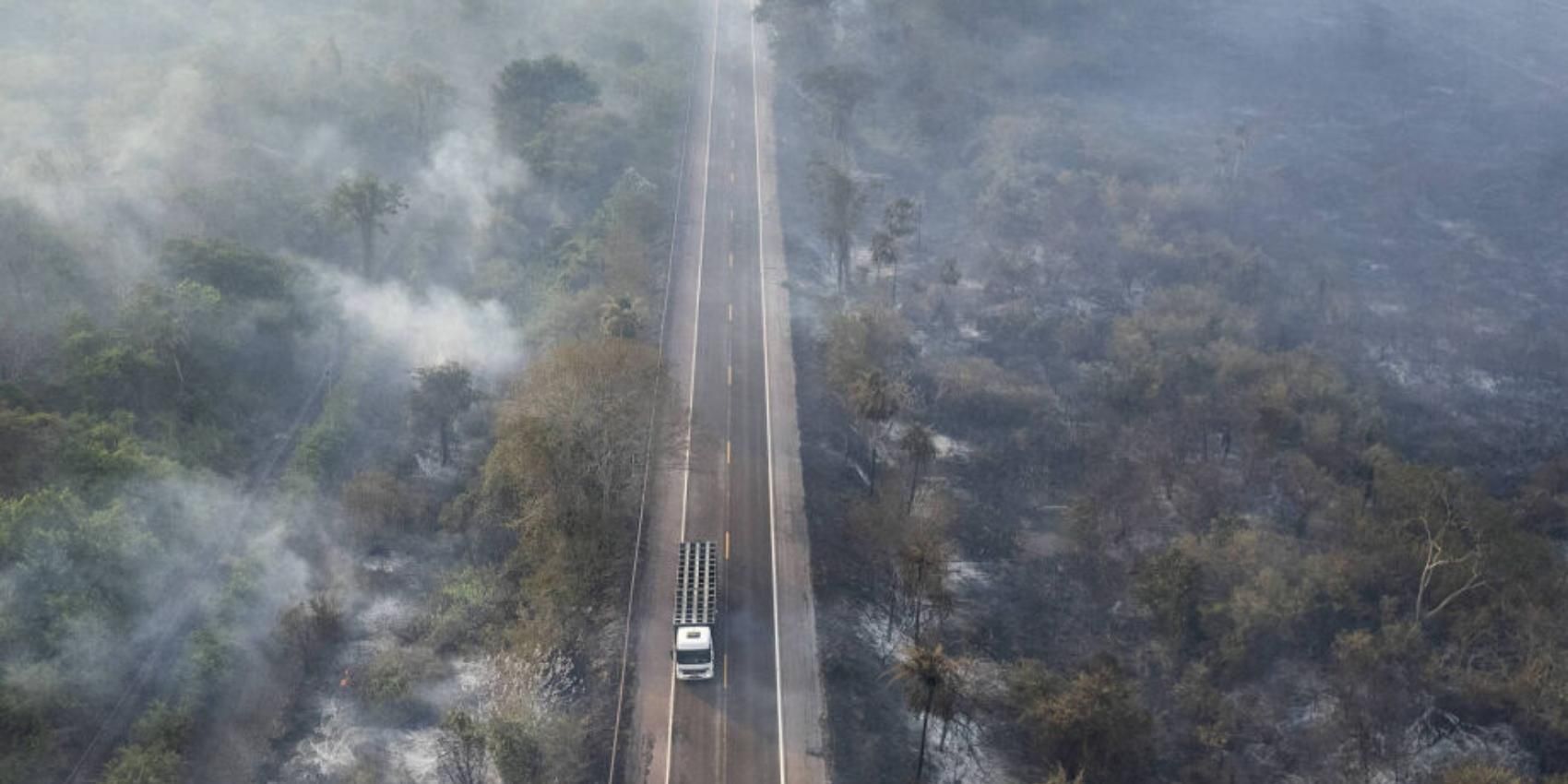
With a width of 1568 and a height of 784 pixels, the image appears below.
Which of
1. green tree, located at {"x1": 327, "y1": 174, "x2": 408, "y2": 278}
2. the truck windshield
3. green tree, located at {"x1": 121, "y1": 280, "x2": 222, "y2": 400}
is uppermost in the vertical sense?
green tree, located at {"x1": 327, "y1": 174, "x2": 408, "y2": 278}

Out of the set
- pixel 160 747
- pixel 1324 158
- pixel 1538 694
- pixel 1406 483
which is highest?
pixel 1324 158

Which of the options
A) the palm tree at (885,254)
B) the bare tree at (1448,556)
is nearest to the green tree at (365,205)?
the palm tree at (885,254)

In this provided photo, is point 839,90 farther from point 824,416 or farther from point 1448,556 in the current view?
point 1448,556

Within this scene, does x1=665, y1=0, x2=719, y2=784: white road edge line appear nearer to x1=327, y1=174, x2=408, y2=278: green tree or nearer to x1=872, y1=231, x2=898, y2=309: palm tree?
x1=872, y1=231, x2=898, y2=309: palm tree

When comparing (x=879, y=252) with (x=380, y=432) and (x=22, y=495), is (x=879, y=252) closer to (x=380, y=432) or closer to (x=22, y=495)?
(x=380, y=432)

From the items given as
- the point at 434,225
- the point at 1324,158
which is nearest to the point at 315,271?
the point at 434,225

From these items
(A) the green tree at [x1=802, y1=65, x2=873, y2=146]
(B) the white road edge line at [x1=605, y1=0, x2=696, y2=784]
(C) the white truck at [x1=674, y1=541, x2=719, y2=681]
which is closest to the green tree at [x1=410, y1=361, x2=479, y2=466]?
(B) the white road edge line at [x1=605, y1=0, x2=696, y2=784]

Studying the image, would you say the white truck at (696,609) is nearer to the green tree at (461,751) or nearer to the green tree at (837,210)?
the green tree at (461,751)
